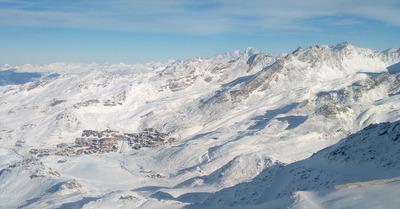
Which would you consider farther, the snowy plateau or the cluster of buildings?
the cluster of buildings

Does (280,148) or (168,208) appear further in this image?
(280,148)

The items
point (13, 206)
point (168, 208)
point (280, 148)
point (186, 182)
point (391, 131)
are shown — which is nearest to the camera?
point (391, 131)

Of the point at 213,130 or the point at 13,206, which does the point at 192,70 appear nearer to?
the point at 213,130

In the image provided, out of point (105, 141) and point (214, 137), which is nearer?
point (214, 137)

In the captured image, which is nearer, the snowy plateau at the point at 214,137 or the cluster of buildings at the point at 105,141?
the snowy plateau at the point at 214,137

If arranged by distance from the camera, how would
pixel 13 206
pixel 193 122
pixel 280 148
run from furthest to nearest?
1. pixel 193 122
2. pixel 280 148
3. pixel 13 206

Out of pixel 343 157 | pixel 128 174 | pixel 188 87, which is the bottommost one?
pixel 128 174

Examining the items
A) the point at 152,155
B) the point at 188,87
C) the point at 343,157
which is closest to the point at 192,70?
the point at 188,87

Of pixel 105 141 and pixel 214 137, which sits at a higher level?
pixel 105 141
